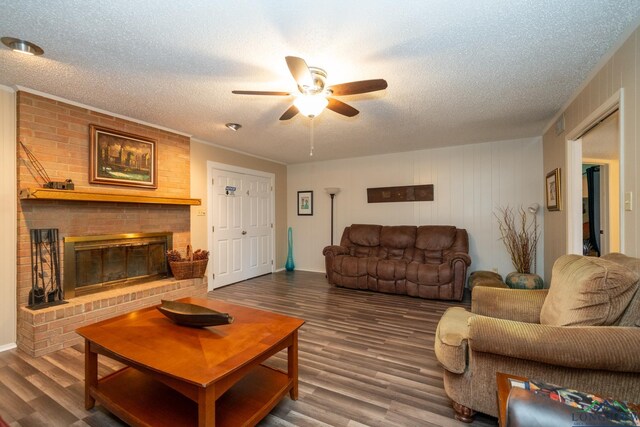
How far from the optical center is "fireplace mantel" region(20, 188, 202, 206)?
2482 mm

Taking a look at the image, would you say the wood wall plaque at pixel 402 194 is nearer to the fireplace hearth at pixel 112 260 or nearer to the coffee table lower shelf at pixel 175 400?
the fireplace hearth at pixel 112 260

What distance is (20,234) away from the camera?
8.39ft

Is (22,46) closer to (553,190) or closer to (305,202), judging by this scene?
(305,202)

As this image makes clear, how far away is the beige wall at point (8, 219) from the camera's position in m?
2.52

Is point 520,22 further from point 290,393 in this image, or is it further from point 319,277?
point 319,277

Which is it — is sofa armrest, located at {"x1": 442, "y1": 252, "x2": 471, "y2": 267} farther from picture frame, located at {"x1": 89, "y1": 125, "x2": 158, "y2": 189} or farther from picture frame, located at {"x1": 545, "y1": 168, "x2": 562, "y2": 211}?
picture frame, located at {"x1": 89, "y1": 125, "x2": 158, "y2": 189}

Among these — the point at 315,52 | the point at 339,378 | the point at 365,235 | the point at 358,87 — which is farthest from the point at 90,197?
the point at 365,235

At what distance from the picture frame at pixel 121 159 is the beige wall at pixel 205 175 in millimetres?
682

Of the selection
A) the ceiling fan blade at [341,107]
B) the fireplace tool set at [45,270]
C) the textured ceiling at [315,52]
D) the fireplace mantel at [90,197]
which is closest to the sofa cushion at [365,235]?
the textured ceiling at [315,52]

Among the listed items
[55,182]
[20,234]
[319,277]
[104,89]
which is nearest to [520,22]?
[104,89]

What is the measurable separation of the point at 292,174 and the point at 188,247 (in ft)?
9.60

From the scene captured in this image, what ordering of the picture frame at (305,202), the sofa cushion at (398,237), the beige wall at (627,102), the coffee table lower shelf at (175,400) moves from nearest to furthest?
the coffee table lower shelf at (175,400) < the beige wall at (627,102) < the sofa cushion at (398,237) < the picture frame at (305,202)

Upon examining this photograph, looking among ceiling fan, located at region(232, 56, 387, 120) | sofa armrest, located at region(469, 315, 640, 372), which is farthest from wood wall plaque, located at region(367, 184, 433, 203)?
sofa armrest, located at region(469, 315, 640, 372)

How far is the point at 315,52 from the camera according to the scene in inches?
79.0
